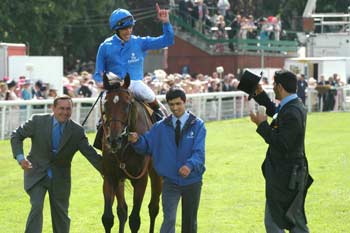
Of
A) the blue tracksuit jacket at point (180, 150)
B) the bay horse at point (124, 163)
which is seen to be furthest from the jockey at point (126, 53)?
the blue tracksuit jacket at point (180, 150)

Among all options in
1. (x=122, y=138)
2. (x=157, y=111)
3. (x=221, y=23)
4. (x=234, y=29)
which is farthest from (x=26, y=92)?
(x=221, y=23)

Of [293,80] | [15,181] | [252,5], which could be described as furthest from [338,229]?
[252,5]

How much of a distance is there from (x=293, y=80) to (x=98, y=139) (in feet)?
10.6

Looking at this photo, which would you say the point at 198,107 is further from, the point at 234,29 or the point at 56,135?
the point at 56,135

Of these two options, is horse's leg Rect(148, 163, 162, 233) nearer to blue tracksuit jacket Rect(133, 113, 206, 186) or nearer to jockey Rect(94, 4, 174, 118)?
jockey Rect(94, 4, 174, 118)

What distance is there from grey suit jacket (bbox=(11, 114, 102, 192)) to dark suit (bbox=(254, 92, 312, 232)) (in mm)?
2389

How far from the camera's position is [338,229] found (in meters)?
13.1

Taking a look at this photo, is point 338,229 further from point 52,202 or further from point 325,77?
point 325,77

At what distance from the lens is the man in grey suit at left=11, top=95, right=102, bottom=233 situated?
1105 cm

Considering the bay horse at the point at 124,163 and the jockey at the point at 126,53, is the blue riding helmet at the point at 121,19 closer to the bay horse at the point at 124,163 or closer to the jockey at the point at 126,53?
the jockey at the point at 126,53

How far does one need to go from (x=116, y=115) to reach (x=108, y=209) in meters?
1.12

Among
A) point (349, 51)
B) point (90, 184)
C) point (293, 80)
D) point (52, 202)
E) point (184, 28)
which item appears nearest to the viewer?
point (293, 80)

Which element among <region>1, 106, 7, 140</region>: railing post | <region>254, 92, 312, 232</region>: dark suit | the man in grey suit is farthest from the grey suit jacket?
<region>1, 106, 7, 140</region>: railing post

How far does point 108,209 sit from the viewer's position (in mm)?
11664
